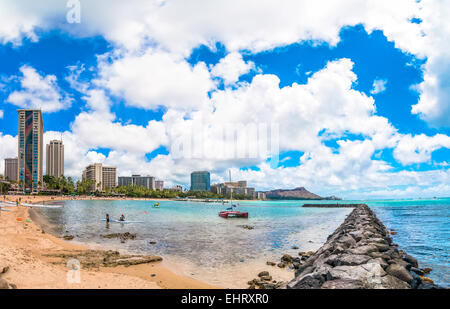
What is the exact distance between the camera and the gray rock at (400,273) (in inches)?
366

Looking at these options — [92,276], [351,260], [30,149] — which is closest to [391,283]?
[351,260]

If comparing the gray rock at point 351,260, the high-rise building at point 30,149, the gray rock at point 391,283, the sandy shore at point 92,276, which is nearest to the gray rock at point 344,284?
the gray rock at point 391,283

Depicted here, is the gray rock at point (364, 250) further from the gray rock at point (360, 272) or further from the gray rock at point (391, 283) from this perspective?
the gray rock at point (391, 283)

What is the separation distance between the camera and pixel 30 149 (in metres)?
191

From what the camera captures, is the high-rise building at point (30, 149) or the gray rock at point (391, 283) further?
the high-rise building at point (30, 149)

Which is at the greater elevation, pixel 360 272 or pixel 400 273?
pixel 360 272

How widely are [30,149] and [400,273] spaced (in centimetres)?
23645

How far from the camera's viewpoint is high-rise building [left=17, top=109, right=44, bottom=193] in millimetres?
186750

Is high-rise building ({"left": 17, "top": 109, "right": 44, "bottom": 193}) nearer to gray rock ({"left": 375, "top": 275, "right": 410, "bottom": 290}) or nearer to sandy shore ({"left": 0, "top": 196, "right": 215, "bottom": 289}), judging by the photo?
sandy shore ({"left": 0, "top": 196, "right": 215, "bottom": 289})

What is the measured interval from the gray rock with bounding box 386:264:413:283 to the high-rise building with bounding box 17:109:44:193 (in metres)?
220

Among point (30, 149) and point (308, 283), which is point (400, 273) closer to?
point (308, 283)

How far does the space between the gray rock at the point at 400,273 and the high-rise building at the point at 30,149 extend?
220m
